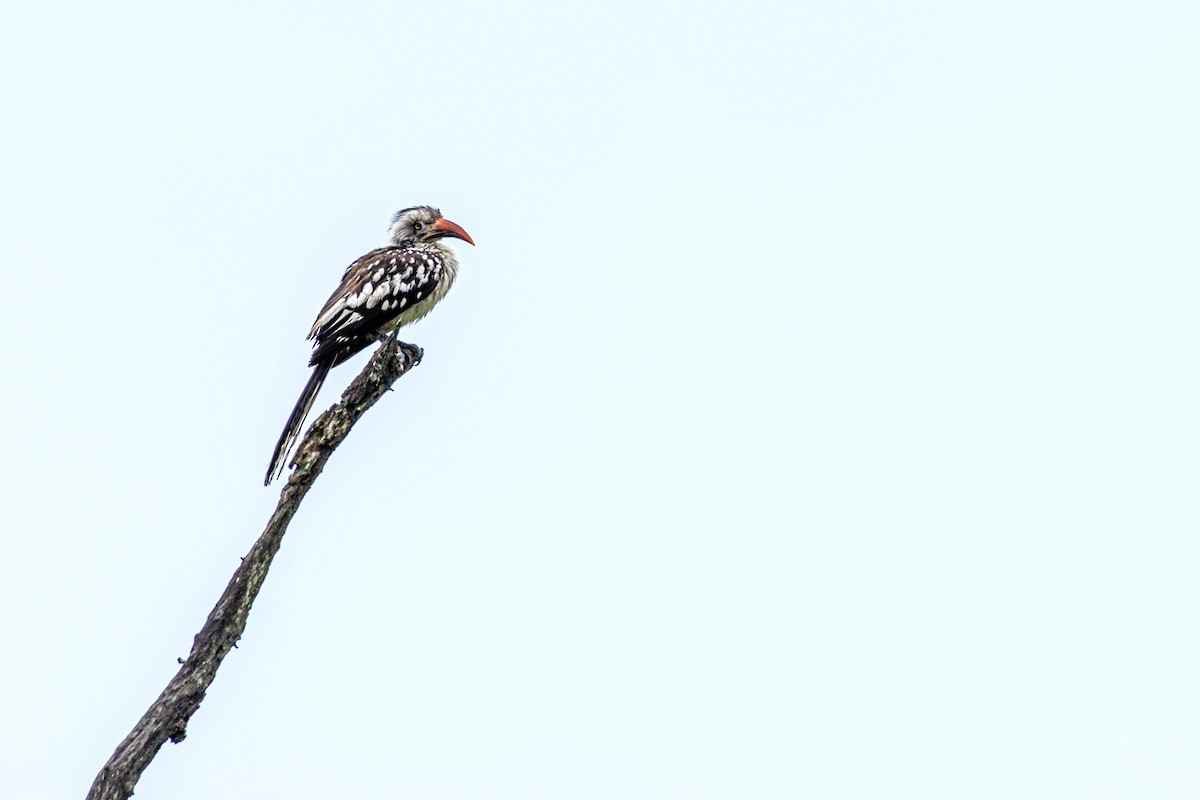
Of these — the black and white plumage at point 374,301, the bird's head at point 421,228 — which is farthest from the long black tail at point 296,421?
Answer: the bird's head at point 421,228

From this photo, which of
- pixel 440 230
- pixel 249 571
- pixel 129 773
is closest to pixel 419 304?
pixel 440 230

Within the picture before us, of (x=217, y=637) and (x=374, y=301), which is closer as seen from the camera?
(x=217, y=637)

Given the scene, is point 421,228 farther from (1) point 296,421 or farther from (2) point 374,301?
(1) point 296,421

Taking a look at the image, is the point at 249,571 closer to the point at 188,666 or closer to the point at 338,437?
the point at 188,666

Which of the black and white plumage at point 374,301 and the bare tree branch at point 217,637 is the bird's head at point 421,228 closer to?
the black and white plumage at point 374,301

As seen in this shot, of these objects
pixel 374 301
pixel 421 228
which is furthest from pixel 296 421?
pixel 421 228

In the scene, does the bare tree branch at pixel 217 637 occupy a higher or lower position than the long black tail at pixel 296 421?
lower
